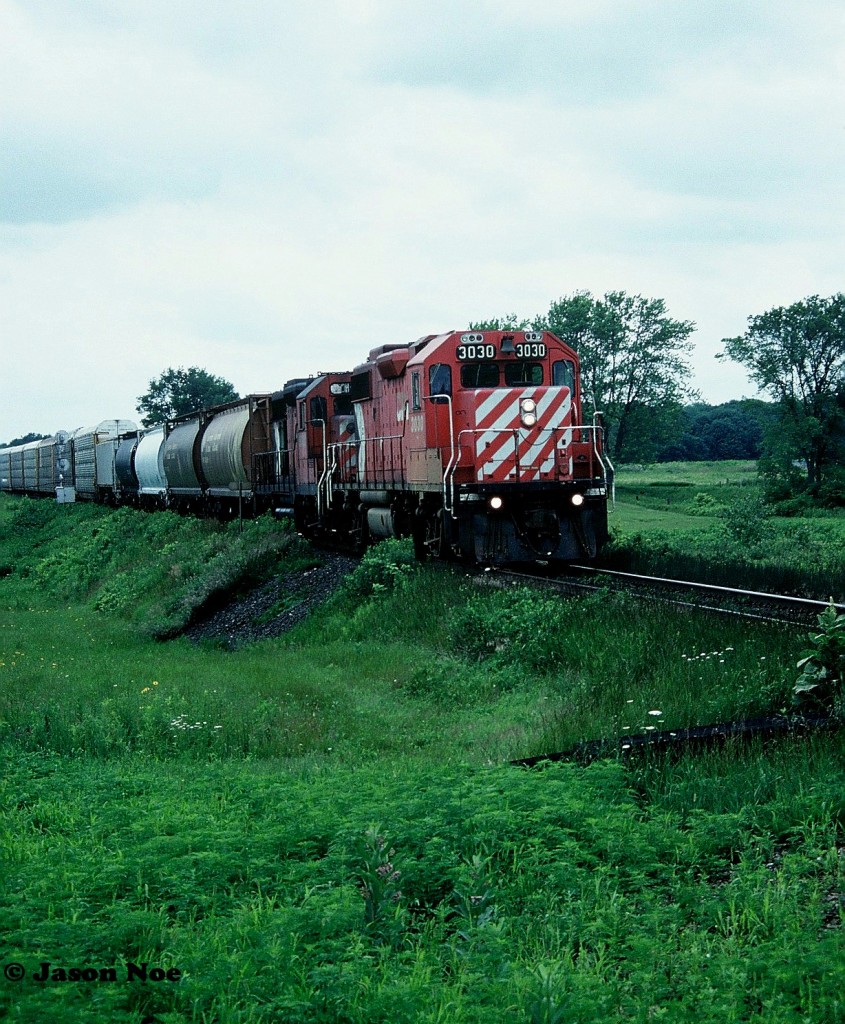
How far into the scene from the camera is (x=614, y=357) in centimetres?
7838

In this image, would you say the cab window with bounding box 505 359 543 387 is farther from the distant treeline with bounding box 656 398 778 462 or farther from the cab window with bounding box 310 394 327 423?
the distant treeline with bounding box 656 398 778 462

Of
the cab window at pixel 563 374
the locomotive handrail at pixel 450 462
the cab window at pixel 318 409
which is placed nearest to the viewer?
the locomotive handrail at pixel 450 462

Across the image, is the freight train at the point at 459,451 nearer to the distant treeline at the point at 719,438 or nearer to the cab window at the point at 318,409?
the cab window at the point at 318,409

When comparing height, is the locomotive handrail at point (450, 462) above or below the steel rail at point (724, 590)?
above

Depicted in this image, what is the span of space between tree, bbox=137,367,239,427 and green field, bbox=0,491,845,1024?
365 ft

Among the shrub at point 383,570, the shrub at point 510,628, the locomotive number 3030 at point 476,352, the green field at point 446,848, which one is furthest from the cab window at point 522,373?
the green field at point 446,848

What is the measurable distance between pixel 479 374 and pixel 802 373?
162 feet

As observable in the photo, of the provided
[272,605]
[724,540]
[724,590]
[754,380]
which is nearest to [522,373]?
[724,590]

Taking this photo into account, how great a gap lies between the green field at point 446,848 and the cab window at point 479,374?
5995mm

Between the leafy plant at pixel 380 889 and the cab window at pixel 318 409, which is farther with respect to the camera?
the cab window at pixel 318 409

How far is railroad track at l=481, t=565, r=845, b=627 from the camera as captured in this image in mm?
12250

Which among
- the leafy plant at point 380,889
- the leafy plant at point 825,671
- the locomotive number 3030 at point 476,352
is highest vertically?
the locomotive number 3030 at point 476,352

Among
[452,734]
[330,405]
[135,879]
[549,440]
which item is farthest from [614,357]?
[135,879]

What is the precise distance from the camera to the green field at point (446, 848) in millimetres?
4359
